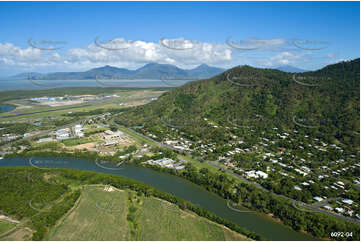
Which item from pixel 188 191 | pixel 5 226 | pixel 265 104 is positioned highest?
pixel 265 104

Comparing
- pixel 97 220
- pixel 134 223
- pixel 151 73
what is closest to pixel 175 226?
pixel 134 223

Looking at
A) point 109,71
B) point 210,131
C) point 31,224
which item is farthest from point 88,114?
point 109,71

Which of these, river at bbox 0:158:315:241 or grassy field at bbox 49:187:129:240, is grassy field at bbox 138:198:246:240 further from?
river at bbox 0:158:315:241

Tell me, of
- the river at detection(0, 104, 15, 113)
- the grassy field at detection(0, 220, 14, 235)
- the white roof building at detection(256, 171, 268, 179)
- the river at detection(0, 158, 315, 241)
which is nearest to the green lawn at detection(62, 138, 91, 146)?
the river at detection(0, 158, 315, 241)

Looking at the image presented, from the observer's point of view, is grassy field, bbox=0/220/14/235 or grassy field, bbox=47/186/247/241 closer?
grassy field, bbox=47/186/247/241

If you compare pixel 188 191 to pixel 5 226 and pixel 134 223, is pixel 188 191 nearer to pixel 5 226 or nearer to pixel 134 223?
pixel 134 223

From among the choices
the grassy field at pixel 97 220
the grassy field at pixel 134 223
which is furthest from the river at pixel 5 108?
the grassy field at pixel 134 223
